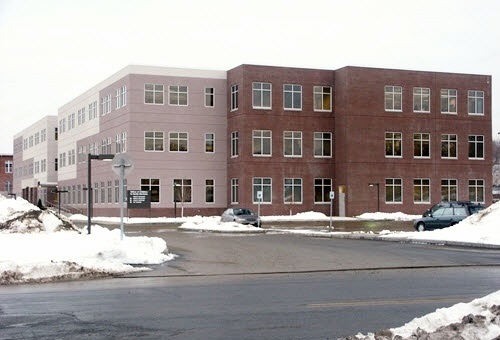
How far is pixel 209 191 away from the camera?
6600cm

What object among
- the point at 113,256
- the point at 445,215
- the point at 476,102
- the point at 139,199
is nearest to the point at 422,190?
the point at 476,102

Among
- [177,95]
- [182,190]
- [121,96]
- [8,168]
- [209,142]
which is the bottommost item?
[182,190]

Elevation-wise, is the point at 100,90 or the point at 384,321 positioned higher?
the point at 100,90

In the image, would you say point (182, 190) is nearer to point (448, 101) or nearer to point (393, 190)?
point (393, 190)

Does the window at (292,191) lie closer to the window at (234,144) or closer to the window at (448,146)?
the window at (234,144)

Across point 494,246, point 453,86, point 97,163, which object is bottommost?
point 494,246

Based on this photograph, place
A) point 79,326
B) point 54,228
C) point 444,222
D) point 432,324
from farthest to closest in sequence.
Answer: point 444,222 < point 54,228 < point 79,326 < point 432,324

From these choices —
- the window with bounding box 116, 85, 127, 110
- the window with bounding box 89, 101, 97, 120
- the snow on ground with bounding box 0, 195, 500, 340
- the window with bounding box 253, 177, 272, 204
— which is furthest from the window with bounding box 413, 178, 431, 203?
the window with bounding box 89, 101, 97, 120

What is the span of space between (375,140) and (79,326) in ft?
186

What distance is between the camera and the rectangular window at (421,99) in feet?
218

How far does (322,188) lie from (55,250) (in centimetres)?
4763

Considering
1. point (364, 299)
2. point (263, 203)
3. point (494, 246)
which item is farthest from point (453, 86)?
point (364, 299)

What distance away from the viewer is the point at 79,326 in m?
9.69

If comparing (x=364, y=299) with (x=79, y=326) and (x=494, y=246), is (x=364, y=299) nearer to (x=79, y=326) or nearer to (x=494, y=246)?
(x=79, y=326)
